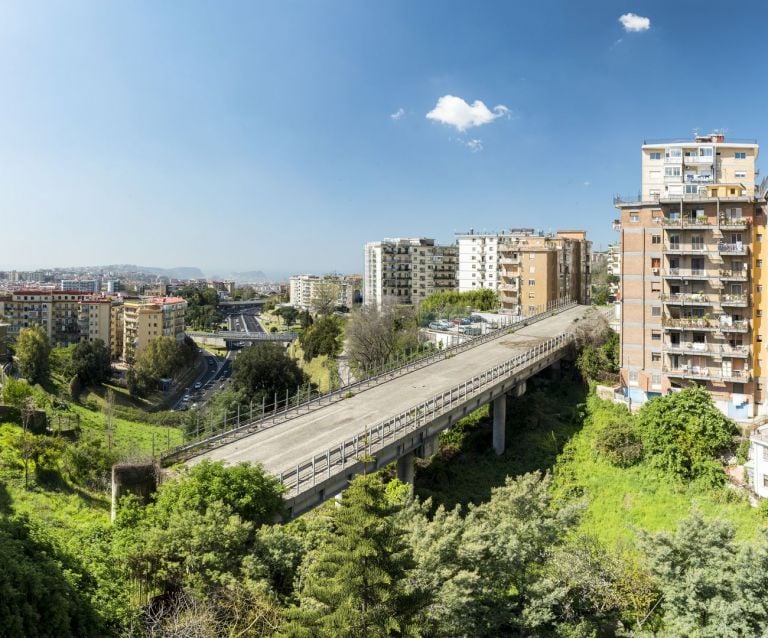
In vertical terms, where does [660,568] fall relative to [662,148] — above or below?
below

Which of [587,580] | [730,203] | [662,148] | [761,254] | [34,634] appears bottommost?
[587,580]

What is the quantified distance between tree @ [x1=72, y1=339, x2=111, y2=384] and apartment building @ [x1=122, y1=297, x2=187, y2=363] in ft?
52.3

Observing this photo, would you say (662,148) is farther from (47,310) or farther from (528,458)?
(47,310)

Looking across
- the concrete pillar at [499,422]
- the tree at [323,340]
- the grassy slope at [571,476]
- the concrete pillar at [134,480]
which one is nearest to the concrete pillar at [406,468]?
the grassy slope at [571,476]

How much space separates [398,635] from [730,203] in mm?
33673

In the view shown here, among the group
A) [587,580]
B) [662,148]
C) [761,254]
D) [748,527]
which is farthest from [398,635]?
[662,148]

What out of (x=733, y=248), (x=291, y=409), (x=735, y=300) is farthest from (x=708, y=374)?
(x=291, y=409)

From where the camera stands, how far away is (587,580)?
17.0 m

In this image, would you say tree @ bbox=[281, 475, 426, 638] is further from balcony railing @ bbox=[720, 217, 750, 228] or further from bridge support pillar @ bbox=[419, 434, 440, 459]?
balcony railing @ bbox=[720, 217, 750, 228]

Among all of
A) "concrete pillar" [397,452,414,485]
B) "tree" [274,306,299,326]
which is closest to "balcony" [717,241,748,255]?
"concrete pillar" [397,452,414,485]

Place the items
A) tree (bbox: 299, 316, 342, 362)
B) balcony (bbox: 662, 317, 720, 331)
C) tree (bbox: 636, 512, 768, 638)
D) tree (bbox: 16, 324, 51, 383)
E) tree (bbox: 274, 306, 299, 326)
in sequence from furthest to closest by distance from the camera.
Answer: tree (bbox: 274, 306, 299, 326) → tree (bbox: 299, 316, 342, 362) → tree (bbox: 16, 324, 51, 383) → balcony (bbox: 662, 317, 720, 331) → tree (bbox: 636, 512, 768, 638)

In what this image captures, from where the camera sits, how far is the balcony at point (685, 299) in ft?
117

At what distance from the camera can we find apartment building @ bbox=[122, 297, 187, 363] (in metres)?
98.8

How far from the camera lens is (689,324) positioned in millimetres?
35875
